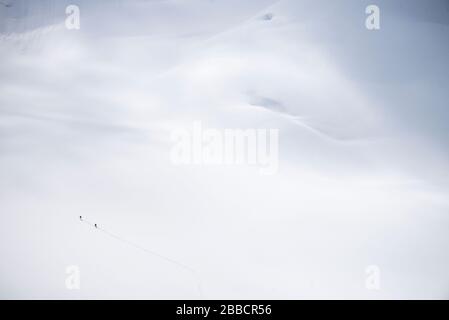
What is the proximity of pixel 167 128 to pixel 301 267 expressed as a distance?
1.01 metres

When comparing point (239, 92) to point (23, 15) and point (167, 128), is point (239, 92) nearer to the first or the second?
point (167, 128)

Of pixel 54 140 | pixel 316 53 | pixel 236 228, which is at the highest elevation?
pixel 316 53

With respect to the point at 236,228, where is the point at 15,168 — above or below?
above

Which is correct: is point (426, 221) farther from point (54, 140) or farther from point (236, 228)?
point (54, 140)

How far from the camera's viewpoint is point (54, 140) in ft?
6.31

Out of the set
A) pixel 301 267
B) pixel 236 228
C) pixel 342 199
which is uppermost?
pixel 342 199

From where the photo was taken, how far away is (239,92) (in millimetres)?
2027

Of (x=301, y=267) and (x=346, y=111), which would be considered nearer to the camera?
(x=301, y=267)
